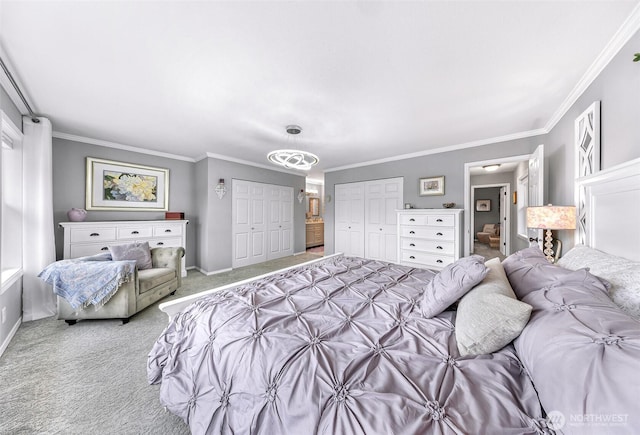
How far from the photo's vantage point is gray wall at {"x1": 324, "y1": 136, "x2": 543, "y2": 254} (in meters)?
3.44

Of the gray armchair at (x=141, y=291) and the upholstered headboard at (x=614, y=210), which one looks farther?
the gray armchair at (x=141, y=291)

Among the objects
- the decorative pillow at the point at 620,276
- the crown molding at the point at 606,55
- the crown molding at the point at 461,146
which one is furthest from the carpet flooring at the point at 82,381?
the crown molding at the point at 461,146

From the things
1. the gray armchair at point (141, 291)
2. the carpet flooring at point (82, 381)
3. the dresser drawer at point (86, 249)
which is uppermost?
the dresser drawer at point (86, 249)

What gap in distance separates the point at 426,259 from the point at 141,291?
165 inches

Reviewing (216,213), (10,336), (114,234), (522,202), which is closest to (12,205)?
(114,234)

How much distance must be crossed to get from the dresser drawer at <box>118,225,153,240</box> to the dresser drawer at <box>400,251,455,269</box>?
452 cm

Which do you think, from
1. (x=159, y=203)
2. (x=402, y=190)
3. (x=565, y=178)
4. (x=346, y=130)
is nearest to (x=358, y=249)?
(x=402, y=190)

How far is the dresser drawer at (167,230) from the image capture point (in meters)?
3.92

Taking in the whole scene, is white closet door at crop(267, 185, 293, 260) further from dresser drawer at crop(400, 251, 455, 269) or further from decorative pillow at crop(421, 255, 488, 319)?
decorative pillow at crop(421, 255, 488, 319)

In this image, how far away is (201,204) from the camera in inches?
179

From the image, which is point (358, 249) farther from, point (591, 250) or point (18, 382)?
point (18, 382)

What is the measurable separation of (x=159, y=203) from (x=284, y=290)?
12.8 feet

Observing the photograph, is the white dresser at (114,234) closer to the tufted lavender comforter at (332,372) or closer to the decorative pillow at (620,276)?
the tufted lavender comforter at (332,372)

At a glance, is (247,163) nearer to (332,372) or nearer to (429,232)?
(429,232)
